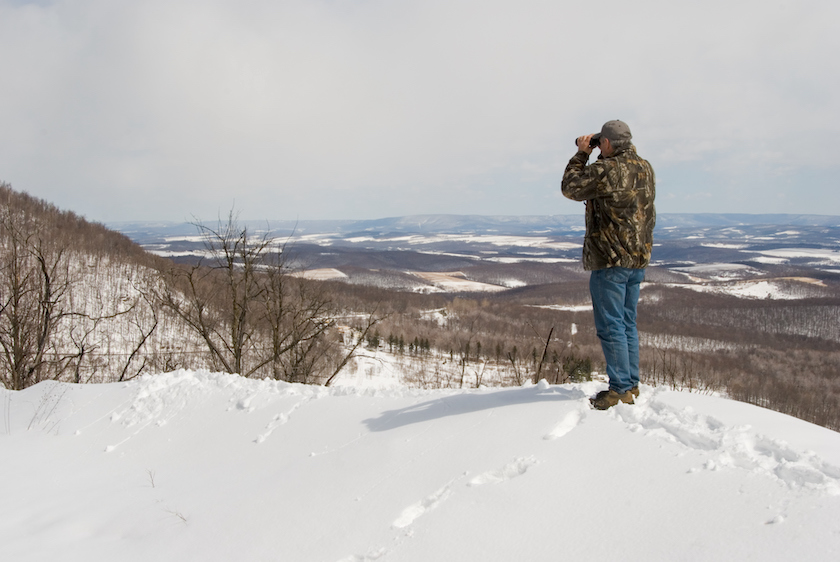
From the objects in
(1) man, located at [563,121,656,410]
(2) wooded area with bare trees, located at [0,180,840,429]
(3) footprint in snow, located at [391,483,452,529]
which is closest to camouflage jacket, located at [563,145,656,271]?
(1) man, located at [563,121,656,410]

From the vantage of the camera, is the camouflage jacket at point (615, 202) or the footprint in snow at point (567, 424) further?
the camouflage jacket at point (615, 202)

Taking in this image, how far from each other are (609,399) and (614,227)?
1.39m

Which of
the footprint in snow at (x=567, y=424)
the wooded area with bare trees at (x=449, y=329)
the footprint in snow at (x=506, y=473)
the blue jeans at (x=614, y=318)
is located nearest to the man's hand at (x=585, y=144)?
the blue jeans at (x=614, y=318)

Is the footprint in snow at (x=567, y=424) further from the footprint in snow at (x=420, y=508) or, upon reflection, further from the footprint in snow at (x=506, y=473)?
the footprint in snow at (x=420, y=508)

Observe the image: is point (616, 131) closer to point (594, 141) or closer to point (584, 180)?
point (594, 141)

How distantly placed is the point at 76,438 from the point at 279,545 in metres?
3.55

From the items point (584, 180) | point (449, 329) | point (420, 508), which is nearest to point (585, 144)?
point (584, 180)

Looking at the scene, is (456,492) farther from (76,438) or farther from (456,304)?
(456,304)

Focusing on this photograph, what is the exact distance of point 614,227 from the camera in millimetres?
3875

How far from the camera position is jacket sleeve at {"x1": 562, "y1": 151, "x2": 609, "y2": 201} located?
3.72m

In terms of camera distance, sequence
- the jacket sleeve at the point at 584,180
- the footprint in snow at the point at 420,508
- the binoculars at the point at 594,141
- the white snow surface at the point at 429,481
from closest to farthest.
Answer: the white snow surface at the point at 429,481, the footprint in snow at the point at 420,508, the jacket sleeve at the point at 584,180, the binoculars at the point at 594,141

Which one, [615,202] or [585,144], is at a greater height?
[585,144]

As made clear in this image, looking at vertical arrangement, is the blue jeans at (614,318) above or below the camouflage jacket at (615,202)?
below

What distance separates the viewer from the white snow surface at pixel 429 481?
2.38 meters
